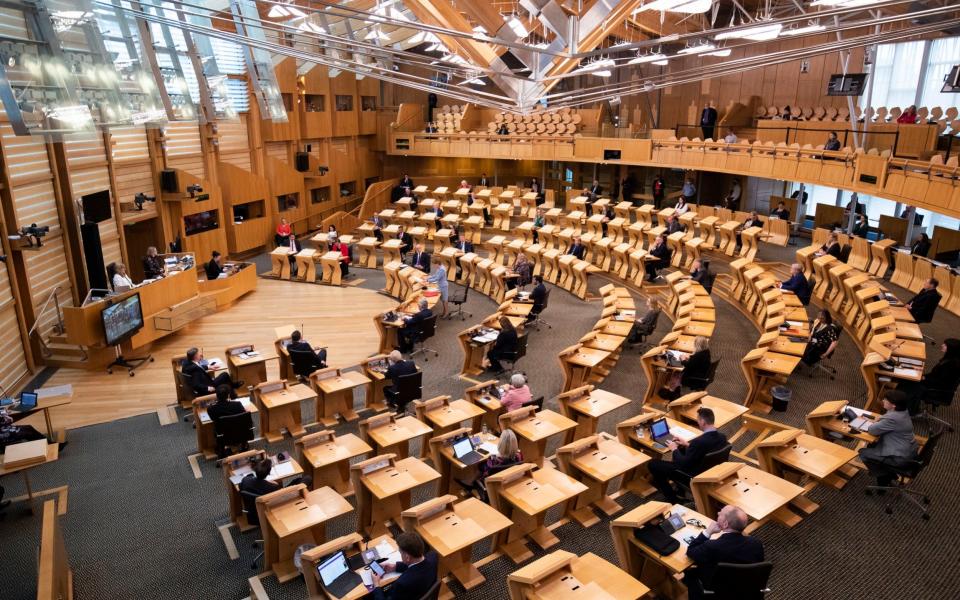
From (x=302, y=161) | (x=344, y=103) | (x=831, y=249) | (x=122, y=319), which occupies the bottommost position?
(x=122, y=319)

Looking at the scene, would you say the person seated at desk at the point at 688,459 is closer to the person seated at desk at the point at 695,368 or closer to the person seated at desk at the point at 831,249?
the person seated at desk at the point at 695,368

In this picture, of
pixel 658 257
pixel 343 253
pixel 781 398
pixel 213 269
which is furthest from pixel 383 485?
pixel 343 253

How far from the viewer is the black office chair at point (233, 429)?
27.2 feet

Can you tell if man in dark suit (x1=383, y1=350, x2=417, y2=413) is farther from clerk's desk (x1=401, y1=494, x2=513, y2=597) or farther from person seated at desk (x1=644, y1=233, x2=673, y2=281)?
person seated at desk (x1=644, y1=233, x2=673, y2=281)

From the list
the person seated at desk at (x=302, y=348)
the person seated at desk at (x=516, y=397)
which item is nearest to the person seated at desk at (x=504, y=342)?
the person seated at desk at (x=516, y=397)

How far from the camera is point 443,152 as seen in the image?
85.6 feet

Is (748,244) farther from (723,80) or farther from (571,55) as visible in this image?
(571,55)

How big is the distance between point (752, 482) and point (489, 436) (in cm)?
298

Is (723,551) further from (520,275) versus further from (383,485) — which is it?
(520,275)

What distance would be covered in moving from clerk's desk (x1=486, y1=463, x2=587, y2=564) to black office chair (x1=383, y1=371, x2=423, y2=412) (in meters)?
3.26

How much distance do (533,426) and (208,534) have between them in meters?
3.95

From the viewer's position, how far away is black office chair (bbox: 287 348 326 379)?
10656 mm

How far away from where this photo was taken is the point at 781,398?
9.36 metres

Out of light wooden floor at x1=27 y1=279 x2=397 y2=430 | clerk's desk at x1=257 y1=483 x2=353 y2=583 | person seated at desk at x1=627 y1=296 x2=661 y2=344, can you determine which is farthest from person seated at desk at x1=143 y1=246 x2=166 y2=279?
person seated at desk at x1=627 y1=296 x2=661 y2=344
